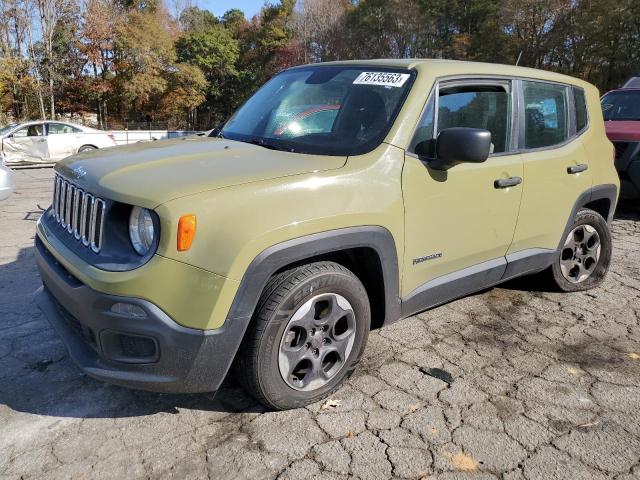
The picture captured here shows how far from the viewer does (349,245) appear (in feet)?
8.55

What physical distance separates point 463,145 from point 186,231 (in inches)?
60.0

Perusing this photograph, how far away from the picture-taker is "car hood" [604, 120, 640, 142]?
281 inches

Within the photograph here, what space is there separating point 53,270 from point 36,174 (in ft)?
38.7

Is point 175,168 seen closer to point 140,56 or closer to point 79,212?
point 79,212

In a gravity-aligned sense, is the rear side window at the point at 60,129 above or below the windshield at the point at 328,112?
below

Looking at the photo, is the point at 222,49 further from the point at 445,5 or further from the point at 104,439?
the point at 104,439

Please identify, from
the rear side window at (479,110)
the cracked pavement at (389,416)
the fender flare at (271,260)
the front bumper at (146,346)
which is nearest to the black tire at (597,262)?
the cracked pavement at (389,416)

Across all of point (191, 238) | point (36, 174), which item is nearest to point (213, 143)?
point (191, 238)

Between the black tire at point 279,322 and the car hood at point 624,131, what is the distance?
20.3 ft

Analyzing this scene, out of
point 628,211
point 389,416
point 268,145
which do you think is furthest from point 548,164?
point 628,211

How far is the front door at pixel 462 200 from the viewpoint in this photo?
2918 millimetres

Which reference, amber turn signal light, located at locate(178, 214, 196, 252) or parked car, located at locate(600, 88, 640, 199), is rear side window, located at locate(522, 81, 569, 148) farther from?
parked car, located at locate(600, 88, 640, 199)

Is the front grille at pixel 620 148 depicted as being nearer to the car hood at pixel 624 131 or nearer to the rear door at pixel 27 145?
the car hood at pixel 624 131

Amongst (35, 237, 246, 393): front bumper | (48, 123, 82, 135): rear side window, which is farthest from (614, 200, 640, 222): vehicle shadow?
(48, 123, 82, 135): rear side window
